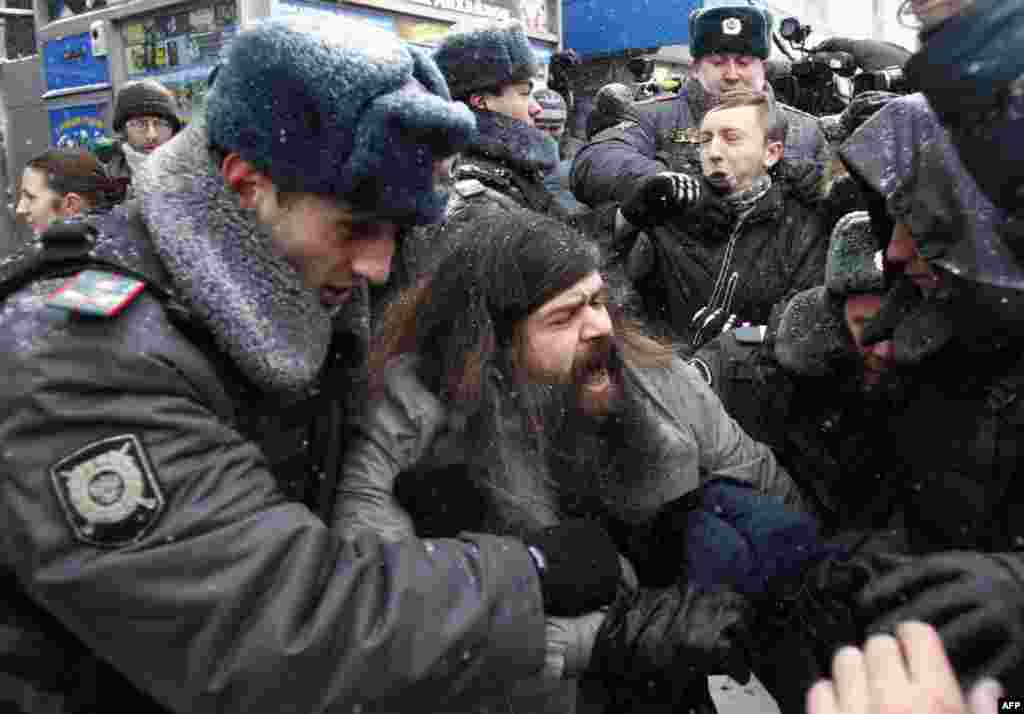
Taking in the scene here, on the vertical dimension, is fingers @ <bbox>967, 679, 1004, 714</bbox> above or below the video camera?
Result: above

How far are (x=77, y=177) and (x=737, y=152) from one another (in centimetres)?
299

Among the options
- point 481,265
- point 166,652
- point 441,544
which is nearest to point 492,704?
point 441,544

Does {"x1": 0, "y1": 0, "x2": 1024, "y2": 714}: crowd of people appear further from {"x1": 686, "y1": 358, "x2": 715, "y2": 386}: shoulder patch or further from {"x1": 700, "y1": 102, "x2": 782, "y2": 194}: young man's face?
{"x1": 700, "y1": 102, "x2": 782, "y2": 194}: young man's face

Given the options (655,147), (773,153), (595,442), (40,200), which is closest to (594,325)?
(595,442)

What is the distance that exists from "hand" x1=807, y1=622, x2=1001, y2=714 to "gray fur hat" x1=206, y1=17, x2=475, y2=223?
87cm

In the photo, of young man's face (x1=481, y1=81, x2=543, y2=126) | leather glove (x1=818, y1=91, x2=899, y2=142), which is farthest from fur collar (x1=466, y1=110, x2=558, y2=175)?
leather glove (x1=818, y1=91, x2=899, y2=142)

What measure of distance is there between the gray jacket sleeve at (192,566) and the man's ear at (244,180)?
0.22m

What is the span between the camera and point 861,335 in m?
1.82

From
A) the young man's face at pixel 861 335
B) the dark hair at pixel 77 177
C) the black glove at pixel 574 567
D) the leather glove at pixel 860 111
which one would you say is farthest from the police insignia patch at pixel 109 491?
the dark hair at pixel 77 177

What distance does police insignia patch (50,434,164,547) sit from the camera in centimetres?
109

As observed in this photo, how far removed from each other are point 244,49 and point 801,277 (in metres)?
2.16

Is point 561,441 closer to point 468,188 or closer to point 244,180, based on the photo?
point 244,180

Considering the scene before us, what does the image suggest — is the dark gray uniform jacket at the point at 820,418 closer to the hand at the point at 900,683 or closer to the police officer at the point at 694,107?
the hand at the point at 900,683

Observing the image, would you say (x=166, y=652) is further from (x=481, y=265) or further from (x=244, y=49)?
(x=481, y=265)
